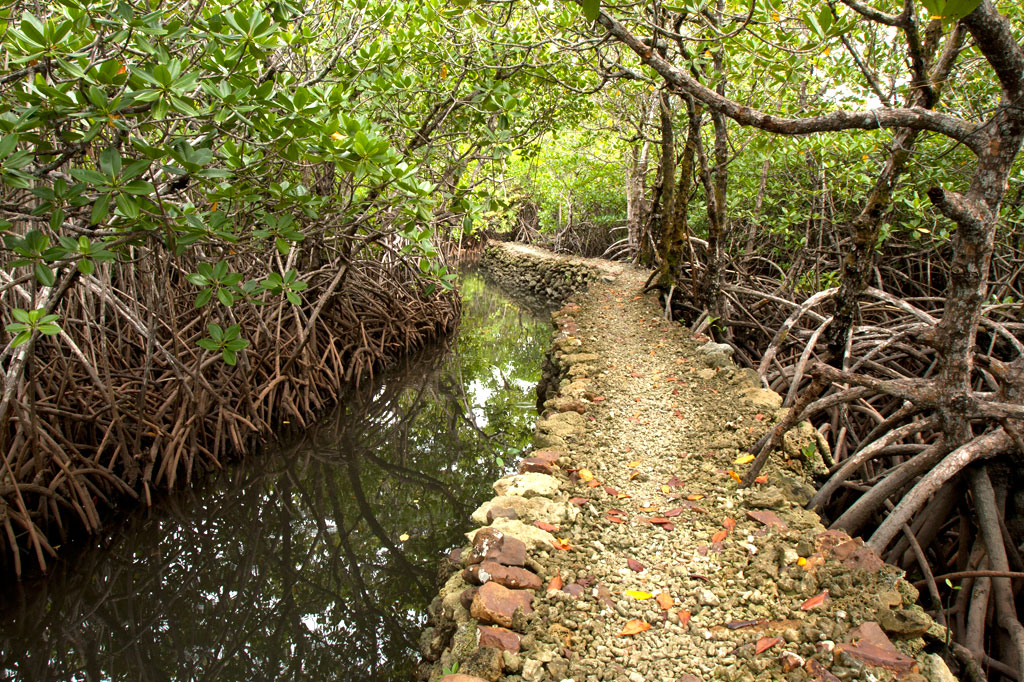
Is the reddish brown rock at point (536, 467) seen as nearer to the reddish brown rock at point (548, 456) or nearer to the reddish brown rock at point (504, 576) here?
the reddish brown rock at point (548, 456)

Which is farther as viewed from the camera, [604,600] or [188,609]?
[188,609]

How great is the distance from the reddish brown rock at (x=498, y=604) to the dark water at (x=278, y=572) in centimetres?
102

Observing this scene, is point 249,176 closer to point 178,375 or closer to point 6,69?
point 6,69

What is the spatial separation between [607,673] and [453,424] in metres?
4.68

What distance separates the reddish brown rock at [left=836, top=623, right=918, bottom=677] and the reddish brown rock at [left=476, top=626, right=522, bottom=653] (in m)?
1.04

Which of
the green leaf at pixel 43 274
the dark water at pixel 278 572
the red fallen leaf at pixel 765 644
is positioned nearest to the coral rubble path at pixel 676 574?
the red fallen leaf at pixel 765 644

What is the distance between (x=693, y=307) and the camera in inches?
280

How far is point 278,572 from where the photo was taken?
13.0ft

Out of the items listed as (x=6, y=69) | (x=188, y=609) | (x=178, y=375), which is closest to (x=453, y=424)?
(x=178, y=375)

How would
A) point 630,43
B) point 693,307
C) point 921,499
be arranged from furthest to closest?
point 693,307
point 630,43
point 921,499

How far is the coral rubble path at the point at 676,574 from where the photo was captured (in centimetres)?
201

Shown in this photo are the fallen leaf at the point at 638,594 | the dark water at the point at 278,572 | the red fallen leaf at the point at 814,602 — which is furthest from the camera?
the dark water at the point at 278,572

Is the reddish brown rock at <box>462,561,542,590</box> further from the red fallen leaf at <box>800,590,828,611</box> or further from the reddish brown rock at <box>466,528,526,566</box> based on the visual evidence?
the red fallen leaf at <box>800,590,828,611</box>

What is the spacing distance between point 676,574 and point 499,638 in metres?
0.80
